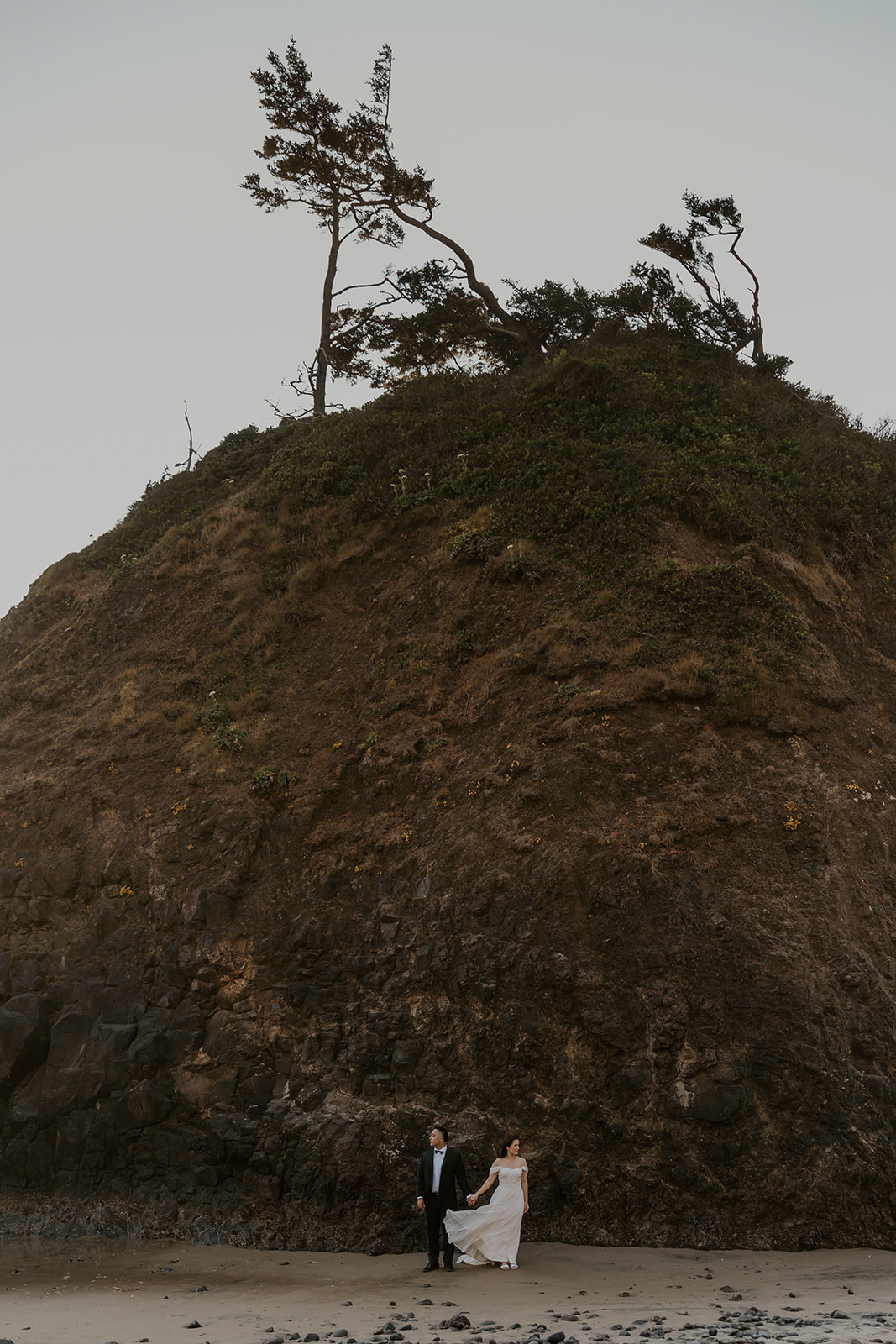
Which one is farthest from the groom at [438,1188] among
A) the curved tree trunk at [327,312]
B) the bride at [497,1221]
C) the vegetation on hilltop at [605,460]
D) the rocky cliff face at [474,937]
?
the curved tree trunk at [327,312]

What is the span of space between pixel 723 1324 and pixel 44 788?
45.2 ft

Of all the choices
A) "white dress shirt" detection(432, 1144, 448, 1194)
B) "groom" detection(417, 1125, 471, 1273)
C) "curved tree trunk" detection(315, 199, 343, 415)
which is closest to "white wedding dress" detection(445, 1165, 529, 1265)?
"groom" detection(417, 1125, 471, 1273)

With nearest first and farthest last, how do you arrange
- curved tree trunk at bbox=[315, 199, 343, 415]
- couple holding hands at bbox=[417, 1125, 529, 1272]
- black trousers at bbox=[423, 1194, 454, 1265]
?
couple holding hands at bbox=[417, 1125, 529, 1272] < black trousers at bbox=[423, 1194, 454, 1265] < curved tree trunk at bbox=[315, 199, 343, 415]

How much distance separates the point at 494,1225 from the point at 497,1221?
0.05m

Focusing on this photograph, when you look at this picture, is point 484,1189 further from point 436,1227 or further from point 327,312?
point 327,312

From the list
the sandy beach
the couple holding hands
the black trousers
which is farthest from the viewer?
the black trousers

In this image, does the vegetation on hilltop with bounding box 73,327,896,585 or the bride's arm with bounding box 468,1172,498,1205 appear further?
the vegetation on hilltop with bounding box 73,327,896,585

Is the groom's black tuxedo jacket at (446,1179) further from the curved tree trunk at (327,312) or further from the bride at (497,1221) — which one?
the curved tree trunk at (327,312)

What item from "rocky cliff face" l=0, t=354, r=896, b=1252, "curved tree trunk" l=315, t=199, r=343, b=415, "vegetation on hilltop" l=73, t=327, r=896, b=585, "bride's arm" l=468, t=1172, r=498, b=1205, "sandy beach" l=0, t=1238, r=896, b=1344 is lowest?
"sandy beach" l=0, t=1238, r=896, b=1344

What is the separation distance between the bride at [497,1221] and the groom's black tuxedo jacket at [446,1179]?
16cm

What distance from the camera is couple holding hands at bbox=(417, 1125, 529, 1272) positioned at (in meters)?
9.64

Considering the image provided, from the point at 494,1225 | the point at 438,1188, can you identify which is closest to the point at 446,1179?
the point at 438,1188

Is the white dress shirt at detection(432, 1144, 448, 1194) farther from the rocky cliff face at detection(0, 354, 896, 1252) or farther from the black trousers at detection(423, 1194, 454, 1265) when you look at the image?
the rocky cliff face at detection(0, 354, 896, 1252)

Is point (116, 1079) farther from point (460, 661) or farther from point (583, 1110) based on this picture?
point (460, 661)
